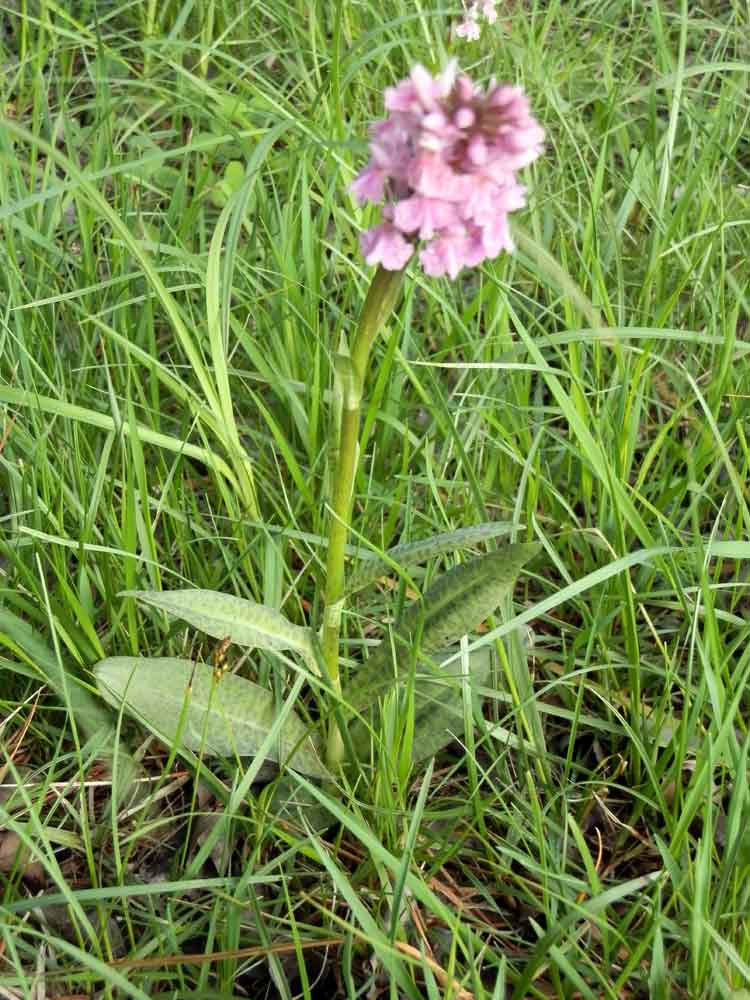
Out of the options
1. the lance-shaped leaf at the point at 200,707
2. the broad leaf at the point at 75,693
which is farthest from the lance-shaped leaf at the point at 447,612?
the broad leaf at the point at 75,693

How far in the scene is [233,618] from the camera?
1207mm

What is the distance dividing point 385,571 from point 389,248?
0.47 meters

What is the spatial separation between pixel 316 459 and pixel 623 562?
538mm

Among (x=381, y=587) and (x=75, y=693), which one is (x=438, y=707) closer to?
(x=381, y=587)

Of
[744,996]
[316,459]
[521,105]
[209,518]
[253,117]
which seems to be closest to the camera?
[521,105]

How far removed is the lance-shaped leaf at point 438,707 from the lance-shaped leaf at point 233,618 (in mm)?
145

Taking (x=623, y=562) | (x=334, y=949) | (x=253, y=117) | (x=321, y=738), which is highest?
(x=253, y=117)

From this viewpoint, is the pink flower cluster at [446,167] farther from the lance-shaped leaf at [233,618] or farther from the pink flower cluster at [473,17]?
the pink flower cluster at [473,17]

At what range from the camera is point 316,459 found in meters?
1.58

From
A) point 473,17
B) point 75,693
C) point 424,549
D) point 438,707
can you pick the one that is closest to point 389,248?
point 424,549

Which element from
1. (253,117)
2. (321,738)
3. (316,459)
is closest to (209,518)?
(316,459)

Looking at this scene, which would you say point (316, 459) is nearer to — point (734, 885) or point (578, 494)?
point (578, 494)

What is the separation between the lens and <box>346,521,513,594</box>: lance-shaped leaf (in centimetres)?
118

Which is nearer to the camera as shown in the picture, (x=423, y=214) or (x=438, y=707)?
(x=423, y=214)
